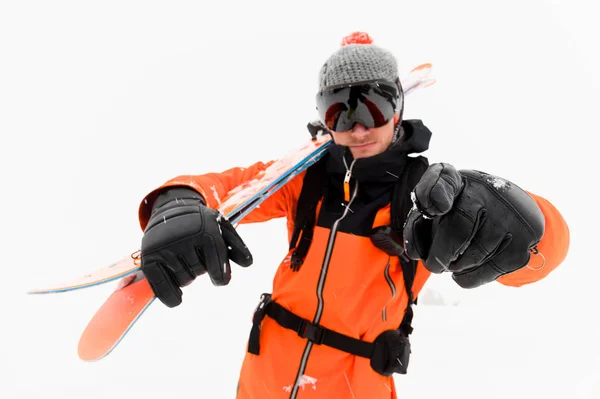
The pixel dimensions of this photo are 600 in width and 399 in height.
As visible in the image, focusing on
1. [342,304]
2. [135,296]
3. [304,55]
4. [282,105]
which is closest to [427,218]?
[342,304]

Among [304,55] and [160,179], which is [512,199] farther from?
[304,55]

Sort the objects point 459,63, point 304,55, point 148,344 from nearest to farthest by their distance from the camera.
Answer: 1. point 148,344
2. point 459,63
3. point 304,55

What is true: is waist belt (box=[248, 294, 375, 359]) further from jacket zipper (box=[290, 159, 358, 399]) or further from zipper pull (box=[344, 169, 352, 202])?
zipper pull (box=[344, 169, 352, 202])

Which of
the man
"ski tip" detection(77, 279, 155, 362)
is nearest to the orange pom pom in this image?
the man

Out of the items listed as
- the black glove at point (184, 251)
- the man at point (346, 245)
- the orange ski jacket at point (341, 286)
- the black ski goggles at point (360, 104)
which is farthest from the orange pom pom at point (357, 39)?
→ the black glove at point (184, 251)

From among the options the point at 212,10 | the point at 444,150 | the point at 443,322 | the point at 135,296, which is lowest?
the point at 443,322

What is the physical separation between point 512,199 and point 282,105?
5932 millimetres

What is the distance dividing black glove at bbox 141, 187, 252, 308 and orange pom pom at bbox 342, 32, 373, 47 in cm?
84

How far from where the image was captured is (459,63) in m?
6.34

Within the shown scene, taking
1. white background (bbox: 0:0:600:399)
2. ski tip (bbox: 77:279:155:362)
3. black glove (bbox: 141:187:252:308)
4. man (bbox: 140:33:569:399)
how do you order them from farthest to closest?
white background (bbox: 0:0:600:399) → ski tip (bbox: 77:279:155:362) → man (bbox: 140:33:569:399) → black glove (bbox: 141:187:252:308)

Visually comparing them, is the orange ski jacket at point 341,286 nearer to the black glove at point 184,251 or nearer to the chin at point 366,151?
the chin at point 366,151

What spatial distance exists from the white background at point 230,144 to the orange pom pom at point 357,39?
2.69 metres

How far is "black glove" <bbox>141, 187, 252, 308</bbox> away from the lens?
1.10 m

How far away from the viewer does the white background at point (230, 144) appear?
3301 millimetres
